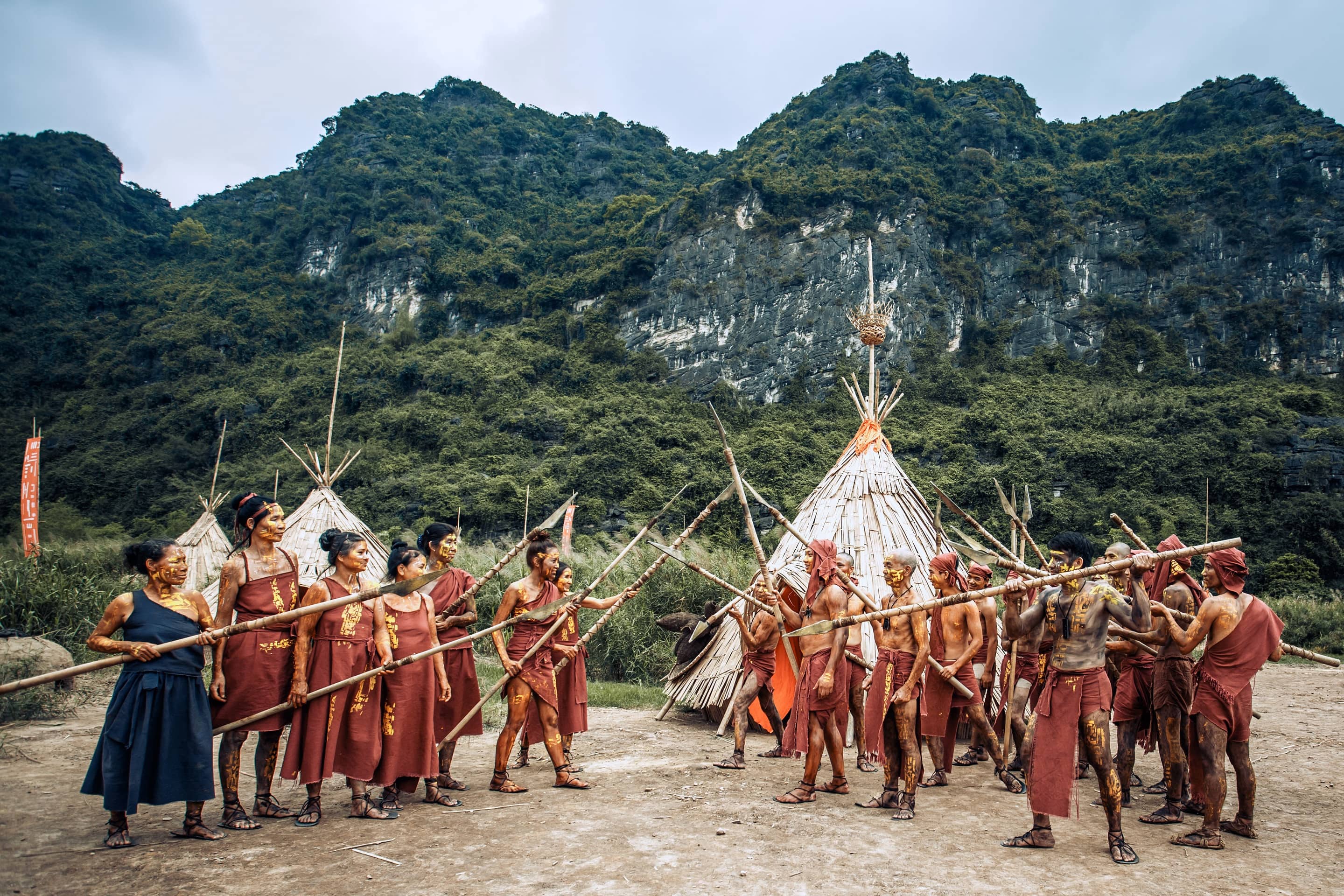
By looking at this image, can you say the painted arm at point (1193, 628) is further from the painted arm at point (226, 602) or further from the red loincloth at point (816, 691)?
the painted arm at point (226, 602)

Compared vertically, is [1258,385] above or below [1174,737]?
above

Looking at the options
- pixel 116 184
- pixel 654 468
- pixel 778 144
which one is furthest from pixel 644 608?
pixel 116 184

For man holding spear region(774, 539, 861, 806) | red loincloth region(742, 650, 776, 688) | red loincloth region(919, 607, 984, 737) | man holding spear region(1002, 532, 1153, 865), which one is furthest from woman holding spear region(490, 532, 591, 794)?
man holding spear region(1002, 532, 1153, 865)

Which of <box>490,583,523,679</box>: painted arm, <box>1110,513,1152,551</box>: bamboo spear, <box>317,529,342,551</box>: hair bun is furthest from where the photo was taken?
<box>1110,513,1152,551</box>: bamboo spear

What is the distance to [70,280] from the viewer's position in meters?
48.8

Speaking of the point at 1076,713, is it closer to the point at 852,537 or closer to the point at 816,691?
the point at 816,691

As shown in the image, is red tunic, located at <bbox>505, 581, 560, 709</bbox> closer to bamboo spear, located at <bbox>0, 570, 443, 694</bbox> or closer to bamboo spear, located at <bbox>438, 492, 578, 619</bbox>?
bamboo spear, located at <bbox>438, 492, 578, 619</bbox>

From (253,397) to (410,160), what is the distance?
2571 cm

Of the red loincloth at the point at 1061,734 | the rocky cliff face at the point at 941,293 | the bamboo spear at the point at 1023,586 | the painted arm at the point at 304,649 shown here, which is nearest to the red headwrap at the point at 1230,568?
the bamboo spear at the point at 1023,586

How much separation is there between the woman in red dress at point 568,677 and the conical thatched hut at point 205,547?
42.1 feet

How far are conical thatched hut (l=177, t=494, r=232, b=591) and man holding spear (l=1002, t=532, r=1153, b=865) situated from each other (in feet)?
51.4

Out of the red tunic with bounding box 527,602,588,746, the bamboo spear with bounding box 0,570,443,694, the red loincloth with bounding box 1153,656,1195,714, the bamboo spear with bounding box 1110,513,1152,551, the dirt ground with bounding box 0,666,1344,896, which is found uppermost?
the bamboo spear with bounding box 1110,513,1152,551

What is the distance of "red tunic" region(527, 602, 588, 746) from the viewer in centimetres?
554

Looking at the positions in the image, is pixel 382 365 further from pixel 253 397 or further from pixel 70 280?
pixel 70 280
